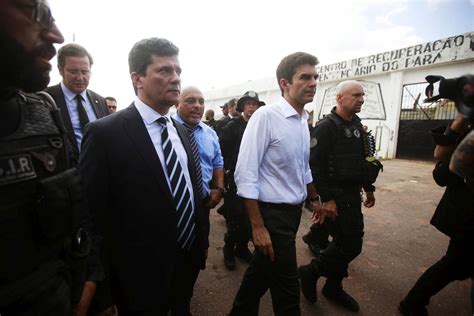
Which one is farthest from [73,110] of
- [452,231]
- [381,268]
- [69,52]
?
[381,268]

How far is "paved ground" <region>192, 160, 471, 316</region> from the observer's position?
2570 millimetres

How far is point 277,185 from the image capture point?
2035mm

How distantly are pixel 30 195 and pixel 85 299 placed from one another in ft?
1.92

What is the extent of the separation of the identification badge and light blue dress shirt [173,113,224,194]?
2.01 meters

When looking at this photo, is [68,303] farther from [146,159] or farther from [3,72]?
[3,72]

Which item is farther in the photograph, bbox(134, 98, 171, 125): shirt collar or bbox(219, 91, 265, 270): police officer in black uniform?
bbox(219, 91, 265, 270): police officer in black uniform

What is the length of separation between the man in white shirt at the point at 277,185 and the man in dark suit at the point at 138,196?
1.81 ft

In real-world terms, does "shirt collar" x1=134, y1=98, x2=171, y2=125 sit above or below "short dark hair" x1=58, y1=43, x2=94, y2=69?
below

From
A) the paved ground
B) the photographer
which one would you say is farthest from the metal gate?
the photographer

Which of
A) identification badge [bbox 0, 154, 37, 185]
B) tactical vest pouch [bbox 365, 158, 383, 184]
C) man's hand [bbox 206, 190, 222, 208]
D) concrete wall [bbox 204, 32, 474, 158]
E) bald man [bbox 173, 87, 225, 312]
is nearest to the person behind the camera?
identification badge [bbox 0, 154, 37, 185]

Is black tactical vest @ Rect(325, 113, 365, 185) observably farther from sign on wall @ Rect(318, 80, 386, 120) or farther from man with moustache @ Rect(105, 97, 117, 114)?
sign on wall @ Rect(318, 80, 386, 120)

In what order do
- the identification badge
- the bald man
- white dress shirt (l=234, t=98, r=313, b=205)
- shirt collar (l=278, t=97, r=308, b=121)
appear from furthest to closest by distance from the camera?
the bald man → shirt collar (l=278, t=97, r=308, b=121) → white dress shirt (l=234, t=98, r=313, b=205) → the identification badge

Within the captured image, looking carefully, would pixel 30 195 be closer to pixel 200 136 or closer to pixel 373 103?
pixel 200 136

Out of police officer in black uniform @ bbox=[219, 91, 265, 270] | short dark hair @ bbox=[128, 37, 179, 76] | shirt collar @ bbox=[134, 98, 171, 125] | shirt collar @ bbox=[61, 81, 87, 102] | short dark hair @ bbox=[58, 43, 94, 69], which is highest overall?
short dark hair @ bbox=[58, 43, 94, 69]
